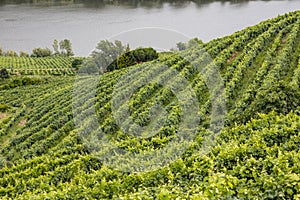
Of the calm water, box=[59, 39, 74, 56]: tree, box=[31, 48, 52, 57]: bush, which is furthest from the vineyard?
box=[31, 48, 52, 57]: bush

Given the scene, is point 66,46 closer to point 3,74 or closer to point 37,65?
point 37,65

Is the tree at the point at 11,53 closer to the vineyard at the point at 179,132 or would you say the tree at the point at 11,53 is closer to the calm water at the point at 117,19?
the calm water at the point at 117,19

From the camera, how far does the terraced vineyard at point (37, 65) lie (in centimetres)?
6328

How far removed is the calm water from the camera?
232 ft

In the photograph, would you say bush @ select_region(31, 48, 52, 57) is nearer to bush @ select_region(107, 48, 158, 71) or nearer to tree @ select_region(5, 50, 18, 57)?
tree @ select_region(5, 50, 18, 57)

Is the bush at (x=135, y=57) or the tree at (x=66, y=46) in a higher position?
the bush at (x=135, y=57)

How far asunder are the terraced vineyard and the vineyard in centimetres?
3558

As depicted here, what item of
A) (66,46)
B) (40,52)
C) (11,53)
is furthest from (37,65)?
(11,53)

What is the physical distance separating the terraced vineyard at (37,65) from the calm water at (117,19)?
4.82m

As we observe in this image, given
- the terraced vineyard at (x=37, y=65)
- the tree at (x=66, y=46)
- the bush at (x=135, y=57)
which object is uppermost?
the bush at (x=135, y=57)

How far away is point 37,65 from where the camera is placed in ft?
229

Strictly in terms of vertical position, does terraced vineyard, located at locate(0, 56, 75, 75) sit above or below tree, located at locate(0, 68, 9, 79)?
below

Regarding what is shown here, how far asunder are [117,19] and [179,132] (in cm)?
6802

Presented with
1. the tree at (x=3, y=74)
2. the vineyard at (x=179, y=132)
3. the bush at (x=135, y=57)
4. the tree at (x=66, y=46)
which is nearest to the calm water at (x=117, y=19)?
the tree at (x=66, y=46)
